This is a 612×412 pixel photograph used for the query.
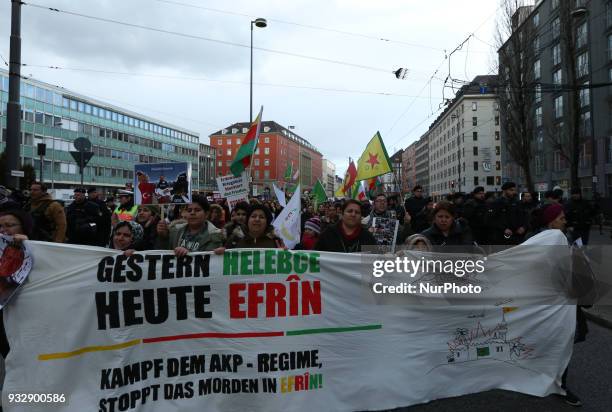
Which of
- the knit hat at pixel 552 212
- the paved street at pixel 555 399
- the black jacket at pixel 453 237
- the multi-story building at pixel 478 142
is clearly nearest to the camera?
the paved street at pixel 555 399

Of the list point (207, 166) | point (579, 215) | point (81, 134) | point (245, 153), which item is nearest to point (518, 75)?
point (579, 215)

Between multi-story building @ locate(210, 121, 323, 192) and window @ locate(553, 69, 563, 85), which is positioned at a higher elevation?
multi-story building @ locate(210, 121, 323, 192)

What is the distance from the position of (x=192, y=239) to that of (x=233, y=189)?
9.68ft

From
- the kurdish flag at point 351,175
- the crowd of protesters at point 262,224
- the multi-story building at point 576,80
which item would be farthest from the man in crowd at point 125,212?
the multi-story building at point 576,80

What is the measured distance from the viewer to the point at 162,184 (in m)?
5.30

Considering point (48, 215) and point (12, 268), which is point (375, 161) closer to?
point (48, 215)

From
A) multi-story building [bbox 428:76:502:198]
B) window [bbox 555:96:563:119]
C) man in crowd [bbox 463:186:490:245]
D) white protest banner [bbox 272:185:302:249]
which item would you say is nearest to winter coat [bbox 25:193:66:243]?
white protest banner [bbox 272:185:302:249]

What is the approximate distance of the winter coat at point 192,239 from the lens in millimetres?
3953

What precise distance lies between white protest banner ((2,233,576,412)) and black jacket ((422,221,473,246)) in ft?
2.42

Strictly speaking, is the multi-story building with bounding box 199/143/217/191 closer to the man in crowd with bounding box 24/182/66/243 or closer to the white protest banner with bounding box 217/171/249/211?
the white protest banner with bounding box 217/171/249/211

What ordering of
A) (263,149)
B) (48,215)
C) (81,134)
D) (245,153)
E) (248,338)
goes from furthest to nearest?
(263,149), (81,134), (245,153), (48,215), (248,338)

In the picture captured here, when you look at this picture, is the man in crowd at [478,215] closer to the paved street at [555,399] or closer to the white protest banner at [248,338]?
the paved street at [555,399]

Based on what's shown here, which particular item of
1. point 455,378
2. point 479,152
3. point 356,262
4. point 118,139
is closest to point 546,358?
point 455,378

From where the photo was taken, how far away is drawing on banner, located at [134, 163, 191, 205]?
5.28 metres
